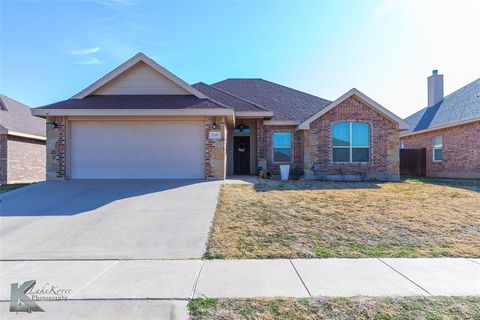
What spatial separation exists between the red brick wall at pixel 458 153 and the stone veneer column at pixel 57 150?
2139 cm

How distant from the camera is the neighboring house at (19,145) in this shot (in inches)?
603

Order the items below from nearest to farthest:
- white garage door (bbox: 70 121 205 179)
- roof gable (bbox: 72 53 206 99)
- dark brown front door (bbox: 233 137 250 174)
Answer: white garage door (bbox: 70 121 205 179) → roof gable (bbox: 72 53 206 99) → dark brown front door (bbox: 233 137 250 174)

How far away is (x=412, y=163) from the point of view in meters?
18.9

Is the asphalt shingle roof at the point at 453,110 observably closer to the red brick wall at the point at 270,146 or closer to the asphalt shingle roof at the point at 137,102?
the red brick wall at the point at 270,146

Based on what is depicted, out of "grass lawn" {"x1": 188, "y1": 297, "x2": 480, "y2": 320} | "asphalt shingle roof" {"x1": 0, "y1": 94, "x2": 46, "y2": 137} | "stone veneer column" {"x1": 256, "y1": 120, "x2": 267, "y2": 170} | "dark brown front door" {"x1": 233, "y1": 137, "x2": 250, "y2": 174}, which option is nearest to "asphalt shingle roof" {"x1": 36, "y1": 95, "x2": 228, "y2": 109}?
"stone veneer column" {"x1": 256, "y1": 120, "x2": 267, "y2": 170}

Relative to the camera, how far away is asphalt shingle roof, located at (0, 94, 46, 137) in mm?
16297

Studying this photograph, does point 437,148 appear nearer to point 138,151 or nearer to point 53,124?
point 138,151

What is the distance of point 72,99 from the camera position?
40.5 ft

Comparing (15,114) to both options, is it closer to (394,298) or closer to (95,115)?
(95,115)

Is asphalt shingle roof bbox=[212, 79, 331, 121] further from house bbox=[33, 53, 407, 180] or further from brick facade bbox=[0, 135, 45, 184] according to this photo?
brick facade bbox=[0, 135, 45, 184]

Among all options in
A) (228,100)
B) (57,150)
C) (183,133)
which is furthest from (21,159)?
(228,100)

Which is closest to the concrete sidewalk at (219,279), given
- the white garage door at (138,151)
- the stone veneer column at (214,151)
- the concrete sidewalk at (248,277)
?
the concrete sidewalk at (248,277)

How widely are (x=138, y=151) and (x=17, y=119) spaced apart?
11.8m

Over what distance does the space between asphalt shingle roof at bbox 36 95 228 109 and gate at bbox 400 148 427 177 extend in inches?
565
